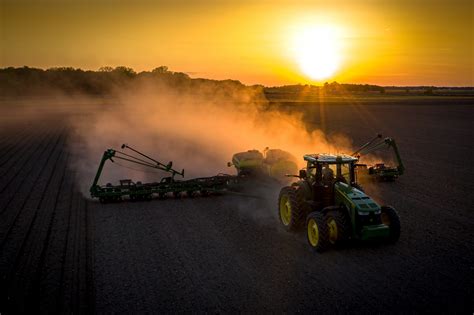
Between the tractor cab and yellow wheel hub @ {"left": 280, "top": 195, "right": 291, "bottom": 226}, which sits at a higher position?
the tractor cab

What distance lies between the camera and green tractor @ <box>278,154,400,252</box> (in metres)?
10.6

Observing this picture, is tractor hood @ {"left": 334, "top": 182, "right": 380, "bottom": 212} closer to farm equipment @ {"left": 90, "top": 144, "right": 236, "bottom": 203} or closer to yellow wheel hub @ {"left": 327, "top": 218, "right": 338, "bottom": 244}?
yellow wheel hub @ {"left": 327, "top": 218, "right": 338, "bottom": 244}

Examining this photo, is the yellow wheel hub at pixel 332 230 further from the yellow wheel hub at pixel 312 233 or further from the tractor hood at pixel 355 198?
the tractor hood at pixel 355 198

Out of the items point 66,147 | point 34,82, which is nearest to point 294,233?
point 66,147

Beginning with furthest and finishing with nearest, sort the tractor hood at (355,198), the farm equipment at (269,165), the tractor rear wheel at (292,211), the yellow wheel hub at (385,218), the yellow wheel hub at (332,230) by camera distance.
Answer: the farm equipment at (269,165) → the tractor rear wheel at (292,211) → the yellow wheel hub at (385,218) → the yellow wheel hub at (332,230) → the tractor hood at (355,198)

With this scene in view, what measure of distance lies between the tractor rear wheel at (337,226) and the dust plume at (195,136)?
1109 cm

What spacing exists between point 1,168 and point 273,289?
20282 mm

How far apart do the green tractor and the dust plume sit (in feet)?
31.3

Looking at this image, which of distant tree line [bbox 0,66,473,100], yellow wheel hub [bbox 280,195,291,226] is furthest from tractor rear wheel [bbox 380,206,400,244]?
distant tree line [bbox 0,66,473,100]

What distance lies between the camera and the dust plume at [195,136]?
77.9 ft

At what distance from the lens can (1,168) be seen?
2330 cm

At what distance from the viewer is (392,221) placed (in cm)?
1121

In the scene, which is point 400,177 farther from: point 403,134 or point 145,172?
point 403,134

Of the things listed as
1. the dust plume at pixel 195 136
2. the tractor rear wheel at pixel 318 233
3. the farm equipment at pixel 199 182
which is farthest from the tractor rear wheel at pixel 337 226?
the dust plume at pixel 195 136
